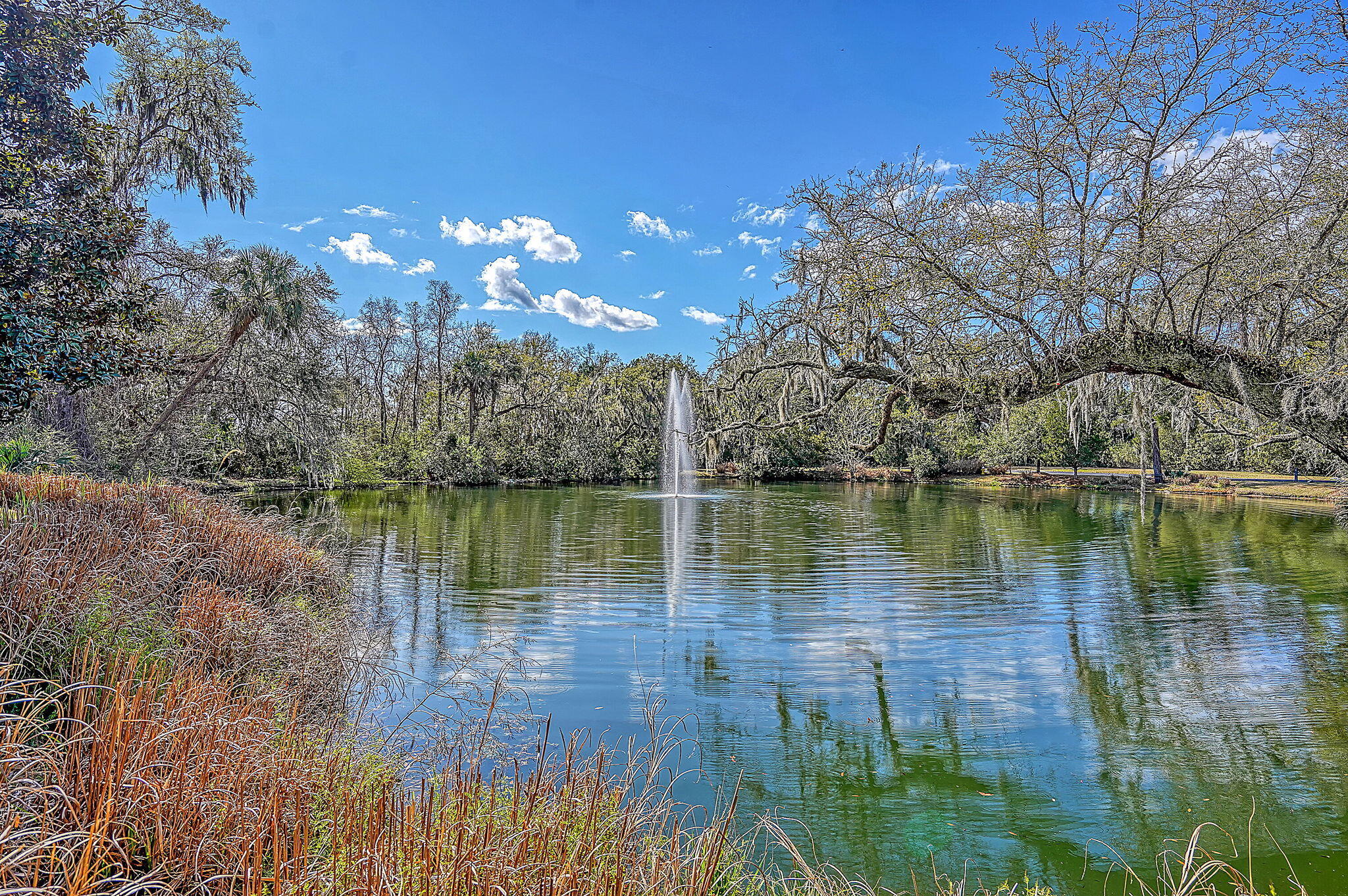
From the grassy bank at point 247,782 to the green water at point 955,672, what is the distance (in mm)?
463

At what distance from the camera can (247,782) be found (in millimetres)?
2816

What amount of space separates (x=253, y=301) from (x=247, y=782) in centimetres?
1599

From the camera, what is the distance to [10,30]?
6922mm

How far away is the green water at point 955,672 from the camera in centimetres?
396

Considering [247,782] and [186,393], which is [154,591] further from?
[186,393]

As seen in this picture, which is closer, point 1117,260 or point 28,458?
point 1117,260

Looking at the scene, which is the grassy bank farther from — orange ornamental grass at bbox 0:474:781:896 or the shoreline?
the shoreline

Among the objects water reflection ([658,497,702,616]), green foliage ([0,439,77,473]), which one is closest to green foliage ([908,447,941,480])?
water reflection ([658,497,702,616])

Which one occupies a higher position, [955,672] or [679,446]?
[679,446]

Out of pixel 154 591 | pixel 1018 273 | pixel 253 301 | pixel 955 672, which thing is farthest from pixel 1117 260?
pixel 253 301

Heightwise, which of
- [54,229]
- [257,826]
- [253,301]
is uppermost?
[253,301]

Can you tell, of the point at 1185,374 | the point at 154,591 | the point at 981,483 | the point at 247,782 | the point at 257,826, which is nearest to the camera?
the point at 257,826

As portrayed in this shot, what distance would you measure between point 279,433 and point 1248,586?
20.8 meters

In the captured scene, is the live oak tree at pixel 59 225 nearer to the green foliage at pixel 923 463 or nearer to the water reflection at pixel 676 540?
the water reflection at pixel 676 540
